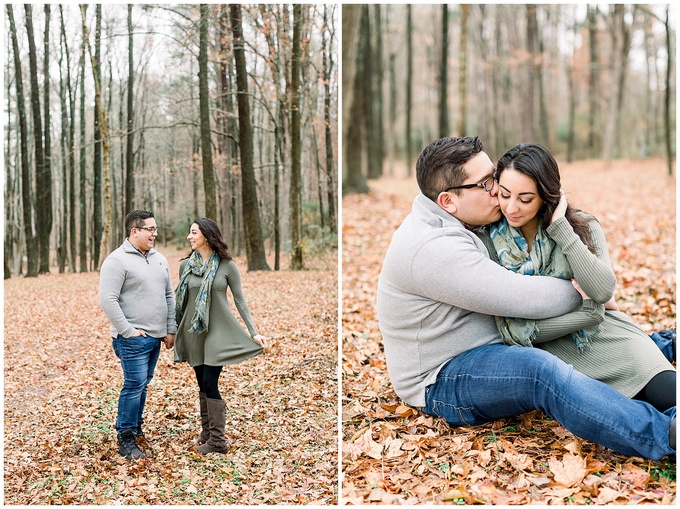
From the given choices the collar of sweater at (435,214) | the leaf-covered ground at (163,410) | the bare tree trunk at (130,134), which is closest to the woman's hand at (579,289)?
the collar of sweater at (435,214)

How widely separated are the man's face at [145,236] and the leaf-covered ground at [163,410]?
0.17 metres

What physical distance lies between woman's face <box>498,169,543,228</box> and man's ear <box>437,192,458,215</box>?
22 cm

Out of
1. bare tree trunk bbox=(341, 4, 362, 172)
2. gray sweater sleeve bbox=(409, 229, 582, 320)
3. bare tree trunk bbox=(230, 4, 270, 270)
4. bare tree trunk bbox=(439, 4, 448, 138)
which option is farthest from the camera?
bare tree trunk bbox=(439, 4, 448, 138)

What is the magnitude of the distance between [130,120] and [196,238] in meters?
0.81

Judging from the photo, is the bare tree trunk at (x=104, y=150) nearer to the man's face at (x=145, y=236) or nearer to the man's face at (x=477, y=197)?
the man's face at (x=145, y=236)

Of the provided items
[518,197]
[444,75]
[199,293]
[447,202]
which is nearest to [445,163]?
[447,202]

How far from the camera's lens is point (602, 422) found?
8.57 ft

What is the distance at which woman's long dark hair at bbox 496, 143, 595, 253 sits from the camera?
2824 mm

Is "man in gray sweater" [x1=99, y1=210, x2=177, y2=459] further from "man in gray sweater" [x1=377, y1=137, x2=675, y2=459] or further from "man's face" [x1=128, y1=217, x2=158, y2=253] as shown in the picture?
"man in gray sweater" [x1=377, y1=137, x2=675, y2=459]

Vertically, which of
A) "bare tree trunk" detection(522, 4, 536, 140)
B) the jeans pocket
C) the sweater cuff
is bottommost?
the jeans pocket

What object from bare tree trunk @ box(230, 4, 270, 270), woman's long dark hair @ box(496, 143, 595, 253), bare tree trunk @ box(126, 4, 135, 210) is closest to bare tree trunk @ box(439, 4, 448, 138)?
bare tree trunk @ box(230, 4, 270, 270)

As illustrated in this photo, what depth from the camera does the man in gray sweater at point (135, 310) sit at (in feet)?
10.9

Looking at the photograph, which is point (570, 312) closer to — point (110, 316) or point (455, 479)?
point (455, 479)

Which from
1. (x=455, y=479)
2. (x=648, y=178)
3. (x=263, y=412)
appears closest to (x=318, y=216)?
(x=263, y=412)
